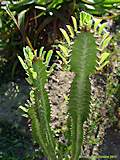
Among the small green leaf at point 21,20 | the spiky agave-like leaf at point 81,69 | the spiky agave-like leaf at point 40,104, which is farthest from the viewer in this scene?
the small green leaf at point 21,20

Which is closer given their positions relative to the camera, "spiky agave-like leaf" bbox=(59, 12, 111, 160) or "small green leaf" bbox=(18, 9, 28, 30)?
"spiky agave-like leaf" bbox=(59, 12, 111, 160)

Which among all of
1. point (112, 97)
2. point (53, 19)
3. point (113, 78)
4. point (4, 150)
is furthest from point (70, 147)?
point (53, 19)

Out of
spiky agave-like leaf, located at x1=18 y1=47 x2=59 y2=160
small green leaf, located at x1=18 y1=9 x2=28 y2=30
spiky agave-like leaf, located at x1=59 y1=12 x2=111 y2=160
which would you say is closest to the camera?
spiky agave-like leaf, located at x1=59 y1=12 x2=111 y2=160

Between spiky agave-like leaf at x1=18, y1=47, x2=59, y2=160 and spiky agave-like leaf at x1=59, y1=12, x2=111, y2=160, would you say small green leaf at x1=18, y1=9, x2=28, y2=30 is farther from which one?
spiky agave-like leaf at x1=59, y1=12, x2=111, y2=160

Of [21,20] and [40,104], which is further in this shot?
[21,20]

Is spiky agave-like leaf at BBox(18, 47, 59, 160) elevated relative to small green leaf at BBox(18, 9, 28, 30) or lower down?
lower down

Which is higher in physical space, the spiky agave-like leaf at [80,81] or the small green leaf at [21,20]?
the small green leaf at [21,20]

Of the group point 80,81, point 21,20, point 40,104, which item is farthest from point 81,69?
point 21,20

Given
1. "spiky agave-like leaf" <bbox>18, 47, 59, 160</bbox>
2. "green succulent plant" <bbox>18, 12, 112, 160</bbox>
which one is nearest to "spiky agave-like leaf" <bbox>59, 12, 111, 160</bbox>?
"green succulent plant" <bbox>18, 12, 112, 160</bbox>

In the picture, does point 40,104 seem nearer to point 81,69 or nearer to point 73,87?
point 73,87

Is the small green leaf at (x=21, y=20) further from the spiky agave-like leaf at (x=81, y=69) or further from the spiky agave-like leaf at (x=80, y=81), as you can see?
the spiky agave-like leaf at (x=80, y=81)

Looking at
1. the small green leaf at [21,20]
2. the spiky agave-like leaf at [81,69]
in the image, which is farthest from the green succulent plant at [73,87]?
the small green leaf at [21,20]
